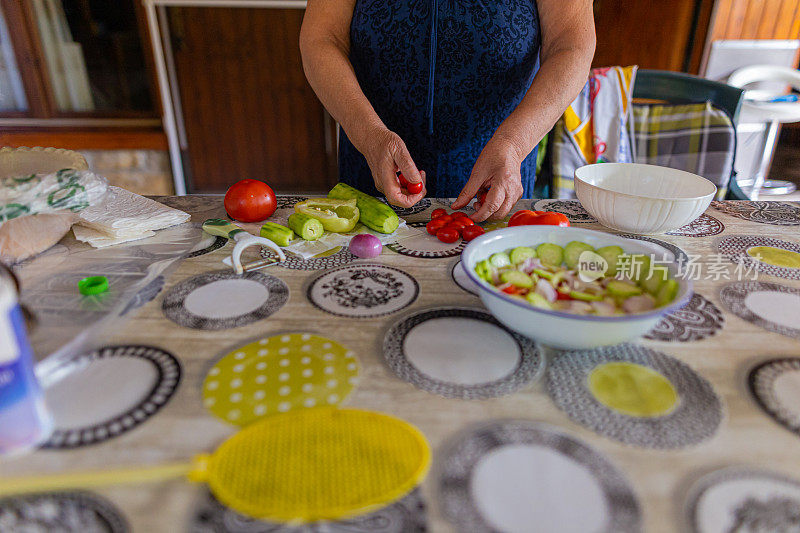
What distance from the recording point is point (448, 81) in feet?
3.81

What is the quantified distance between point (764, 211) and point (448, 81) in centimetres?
77

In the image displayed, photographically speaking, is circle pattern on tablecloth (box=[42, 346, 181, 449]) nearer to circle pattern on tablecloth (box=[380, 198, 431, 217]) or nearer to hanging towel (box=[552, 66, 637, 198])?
circle pattern on tablecloth (box=[380, 198, 431, 217])

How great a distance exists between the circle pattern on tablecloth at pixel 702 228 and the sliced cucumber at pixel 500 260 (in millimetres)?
474

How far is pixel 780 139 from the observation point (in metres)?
4.10

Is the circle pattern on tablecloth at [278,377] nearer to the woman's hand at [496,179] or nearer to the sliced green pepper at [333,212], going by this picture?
the sliced green pepper at [333,212]

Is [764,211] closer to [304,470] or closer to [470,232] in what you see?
[470,232]

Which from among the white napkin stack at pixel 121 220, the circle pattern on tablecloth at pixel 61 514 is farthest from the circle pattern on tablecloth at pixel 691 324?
the white napkin stack at pixel 121 220

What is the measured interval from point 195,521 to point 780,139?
518 cm

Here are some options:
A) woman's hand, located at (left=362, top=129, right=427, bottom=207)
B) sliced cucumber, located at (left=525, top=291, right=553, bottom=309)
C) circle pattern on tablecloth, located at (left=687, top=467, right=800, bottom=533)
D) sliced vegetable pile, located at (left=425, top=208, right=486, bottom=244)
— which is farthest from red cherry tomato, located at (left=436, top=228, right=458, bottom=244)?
circle pattern on tablecloth, located at (left=687, top=467, right=800, bottom=533)

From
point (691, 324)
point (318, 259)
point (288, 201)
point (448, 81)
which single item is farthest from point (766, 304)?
point (288, 201)

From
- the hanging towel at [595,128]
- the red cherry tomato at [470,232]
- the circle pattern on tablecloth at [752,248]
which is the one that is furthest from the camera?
the hanging towel at [595,128]

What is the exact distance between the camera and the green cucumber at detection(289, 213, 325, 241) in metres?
0.88

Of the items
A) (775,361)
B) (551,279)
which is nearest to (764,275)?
(775,361)

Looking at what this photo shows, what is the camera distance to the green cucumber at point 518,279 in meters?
0.61
